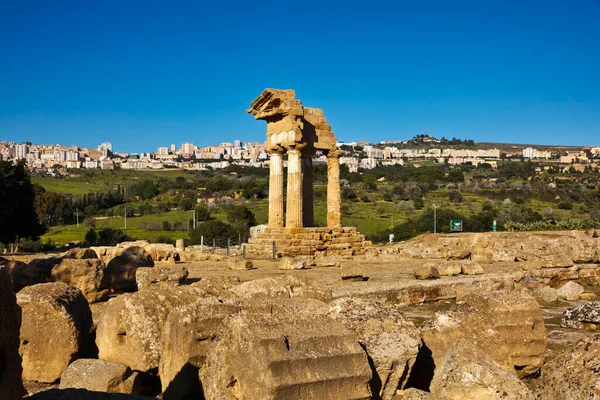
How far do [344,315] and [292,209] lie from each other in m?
19.0

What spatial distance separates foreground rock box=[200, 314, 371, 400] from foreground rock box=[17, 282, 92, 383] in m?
2.07

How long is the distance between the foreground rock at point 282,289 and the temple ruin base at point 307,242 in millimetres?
14905

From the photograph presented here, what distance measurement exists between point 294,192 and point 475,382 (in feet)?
67.1

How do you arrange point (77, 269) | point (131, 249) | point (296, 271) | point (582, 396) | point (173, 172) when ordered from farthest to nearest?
point (173, 172) < point (296, 271) < point (131, 249) < point (77, 269) < point (582, 396)

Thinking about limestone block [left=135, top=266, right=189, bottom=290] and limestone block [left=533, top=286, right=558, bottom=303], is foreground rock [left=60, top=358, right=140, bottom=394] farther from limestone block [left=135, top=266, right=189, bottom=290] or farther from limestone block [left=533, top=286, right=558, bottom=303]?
limestone block [left=533, top=286, right=558, bottom=303]

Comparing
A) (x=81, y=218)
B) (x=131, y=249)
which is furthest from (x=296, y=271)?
(x=81, y=218)

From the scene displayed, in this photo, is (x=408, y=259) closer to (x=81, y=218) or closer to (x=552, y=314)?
(x=552, y=314)

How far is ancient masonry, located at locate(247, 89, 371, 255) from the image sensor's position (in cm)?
2402

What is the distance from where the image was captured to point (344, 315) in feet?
20.1

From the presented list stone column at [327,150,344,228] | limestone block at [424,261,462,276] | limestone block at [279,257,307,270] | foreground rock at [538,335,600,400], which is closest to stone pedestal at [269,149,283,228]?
stone column at [327,150,344,228]

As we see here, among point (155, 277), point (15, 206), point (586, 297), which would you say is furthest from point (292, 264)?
point (15, 206)

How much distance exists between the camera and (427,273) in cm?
1494

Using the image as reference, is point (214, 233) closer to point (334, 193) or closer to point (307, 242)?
point (334, 193)

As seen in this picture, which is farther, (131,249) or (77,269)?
(131,249)
